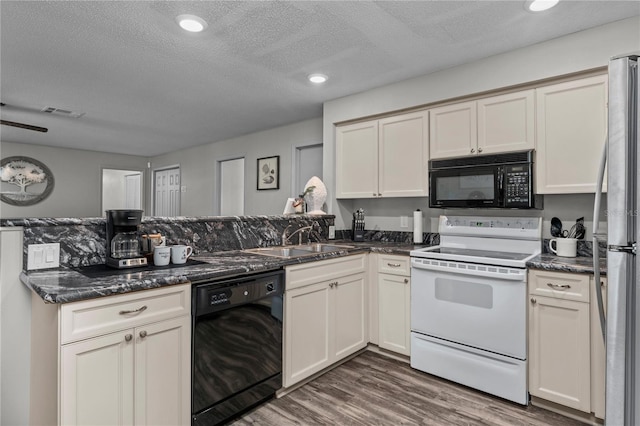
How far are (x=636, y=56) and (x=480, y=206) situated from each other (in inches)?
57.6

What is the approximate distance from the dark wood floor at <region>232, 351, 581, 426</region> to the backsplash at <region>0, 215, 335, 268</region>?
45.0 inches

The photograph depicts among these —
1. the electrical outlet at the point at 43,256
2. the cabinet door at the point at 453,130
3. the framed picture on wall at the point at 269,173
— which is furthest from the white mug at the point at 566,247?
the framed picture on wall at the point at 269,173

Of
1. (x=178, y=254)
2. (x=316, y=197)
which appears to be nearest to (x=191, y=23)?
(x=178, y=254)

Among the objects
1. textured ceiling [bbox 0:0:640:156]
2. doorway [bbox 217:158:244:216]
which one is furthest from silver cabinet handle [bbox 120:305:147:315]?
doorway [bbox 217:158:244:216]

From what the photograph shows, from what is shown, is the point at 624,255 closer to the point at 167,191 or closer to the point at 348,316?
the point at 348,316

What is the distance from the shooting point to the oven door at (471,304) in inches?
85.0

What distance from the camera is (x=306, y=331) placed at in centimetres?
235

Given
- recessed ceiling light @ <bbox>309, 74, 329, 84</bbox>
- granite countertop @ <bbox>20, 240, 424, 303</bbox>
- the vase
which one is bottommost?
granite countertop @ <bbox>20, 240, 424, 303</bbox>

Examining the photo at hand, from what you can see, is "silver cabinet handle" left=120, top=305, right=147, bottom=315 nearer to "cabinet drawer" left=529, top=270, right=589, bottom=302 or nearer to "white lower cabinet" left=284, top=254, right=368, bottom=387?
"white lower cabinet" left=284, top=254, right=368, bottom=387

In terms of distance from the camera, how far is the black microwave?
2.44 meters

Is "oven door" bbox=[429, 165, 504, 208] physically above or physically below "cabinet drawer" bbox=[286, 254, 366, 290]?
above

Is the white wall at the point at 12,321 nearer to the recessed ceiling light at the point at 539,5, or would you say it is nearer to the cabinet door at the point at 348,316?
the cabinet door at the point at 348,316

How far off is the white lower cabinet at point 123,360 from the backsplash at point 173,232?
381 mm

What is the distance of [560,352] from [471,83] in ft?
6.55
